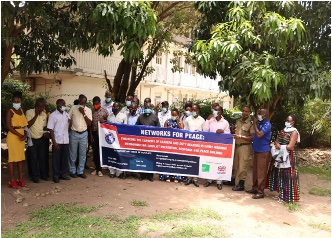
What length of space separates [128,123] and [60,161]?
63.1 inches

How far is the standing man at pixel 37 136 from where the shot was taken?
21.3ft

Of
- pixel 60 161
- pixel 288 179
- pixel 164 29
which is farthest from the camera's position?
pixel 164 29

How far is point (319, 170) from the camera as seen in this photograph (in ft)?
32.2

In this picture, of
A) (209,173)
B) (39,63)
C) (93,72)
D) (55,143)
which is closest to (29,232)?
(55,143)

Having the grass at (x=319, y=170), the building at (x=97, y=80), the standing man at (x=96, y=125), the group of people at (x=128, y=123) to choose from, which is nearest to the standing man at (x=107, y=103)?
the group of people at (x=128, y=123)

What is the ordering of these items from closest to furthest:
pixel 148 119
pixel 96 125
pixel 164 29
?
1. pixel 148 119
2. pixel 96 125
3. pixel 164 29

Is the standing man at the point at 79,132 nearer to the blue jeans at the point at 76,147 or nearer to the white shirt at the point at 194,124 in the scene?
the blue jeans at the point at 76,147

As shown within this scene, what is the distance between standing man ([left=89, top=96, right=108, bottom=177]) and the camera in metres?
7.33

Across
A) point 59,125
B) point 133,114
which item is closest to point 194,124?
point 133,114

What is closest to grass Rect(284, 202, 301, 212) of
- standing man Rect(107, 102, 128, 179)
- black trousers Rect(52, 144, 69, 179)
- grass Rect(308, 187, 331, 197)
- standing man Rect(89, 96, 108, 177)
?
grass Rect(308, 187, 331, 197)

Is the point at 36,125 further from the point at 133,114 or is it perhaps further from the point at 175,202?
the point at 175,202

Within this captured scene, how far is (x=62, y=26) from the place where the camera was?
21.0 ft

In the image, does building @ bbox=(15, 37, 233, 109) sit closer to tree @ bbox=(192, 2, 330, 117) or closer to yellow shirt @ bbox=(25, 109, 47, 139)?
tree @ bbox=(192, 2, 330, 117)

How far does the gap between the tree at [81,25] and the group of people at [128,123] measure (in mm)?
1197
